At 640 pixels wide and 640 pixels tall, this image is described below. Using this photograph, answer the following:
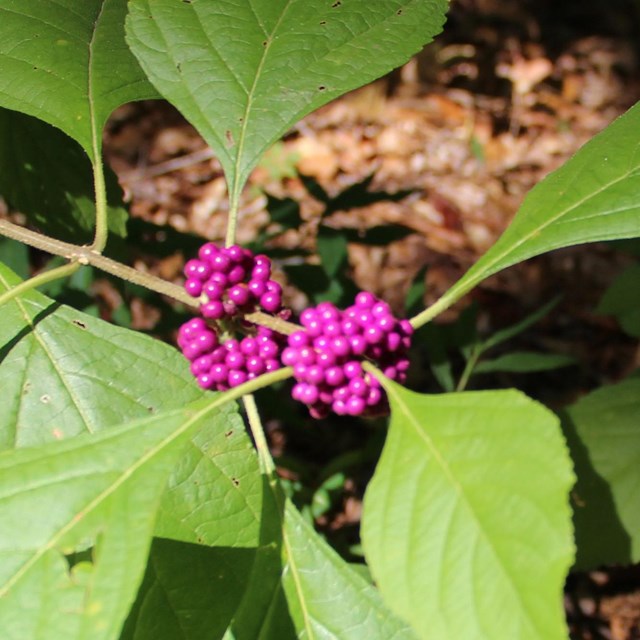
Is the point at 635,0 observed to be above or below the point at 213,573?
above

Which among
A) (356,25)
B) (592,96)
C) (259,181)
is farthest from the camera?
(592,96)

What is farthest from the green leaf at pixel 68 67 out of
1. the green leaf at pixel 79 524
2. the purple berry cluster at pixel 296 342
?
the green leaf at pixel 79 524

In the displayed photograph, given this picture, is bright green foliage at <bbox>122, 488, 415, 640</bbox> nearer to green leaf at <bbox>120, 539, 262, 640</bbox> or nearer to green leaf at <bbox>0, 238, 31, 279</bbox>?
green leaf at <bbox>120, 539, 262, 640</bbox>

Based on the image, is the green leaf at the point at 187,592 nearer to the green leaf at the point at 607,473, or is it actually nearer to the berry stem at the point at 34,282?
the berry stem at the point at 34,282

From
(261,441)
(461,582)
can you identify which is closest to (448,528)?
(461,582)

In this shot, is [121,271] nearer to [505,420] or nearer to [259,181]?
[505,420]
